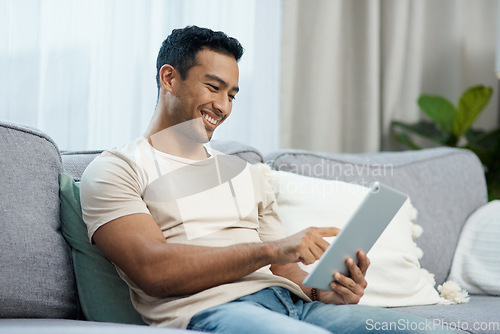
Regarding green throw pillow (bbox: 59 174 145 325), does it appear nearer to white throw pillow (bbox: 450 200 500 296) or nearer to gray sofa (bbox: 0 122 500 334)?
gray sofa (bbox: 0 122 500 334)

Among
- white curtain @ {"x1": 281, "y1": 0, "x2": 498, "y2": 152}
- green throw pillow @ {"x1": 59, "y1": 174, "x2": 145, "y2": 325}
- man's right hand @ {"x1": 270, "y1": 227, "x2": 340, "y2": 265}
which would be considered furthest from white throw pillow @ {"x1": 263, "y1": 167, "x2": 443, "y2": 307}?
white curtain @ {"x1": 281, "y1": 0, "x2": 498, "y2": 152}

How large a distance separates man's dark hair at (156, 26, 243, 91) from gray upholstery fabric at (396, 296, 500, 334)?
890 millimetres

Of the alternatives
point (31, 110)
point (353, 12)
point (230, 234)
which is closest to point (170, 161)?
point (230, 234)

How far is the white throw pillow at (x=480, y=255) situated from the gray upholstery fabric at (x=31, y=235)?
1.32 metres

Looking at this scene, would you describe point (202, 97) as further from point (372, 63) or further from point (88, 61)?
point (372, 63)

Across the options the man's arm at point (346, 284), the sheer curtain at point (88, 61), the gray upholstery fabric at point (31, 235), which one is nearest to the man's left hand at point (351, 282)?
the man's arm at point (346, 284)

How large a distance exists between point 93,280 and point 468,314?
995 millimetres

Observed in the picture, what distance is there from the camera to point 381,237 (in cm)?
170

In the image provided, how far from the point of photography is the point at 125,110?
204 centimetres

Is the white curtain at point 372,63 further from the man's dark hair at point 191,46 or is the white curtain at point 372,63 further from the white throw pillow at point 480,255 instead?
the man's dark hair at point 191,46

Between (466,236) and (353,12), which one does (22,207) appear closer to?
(466,236)

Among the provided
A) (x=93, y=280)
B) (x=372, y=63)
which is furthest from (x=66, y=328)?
(x=372, y=63)

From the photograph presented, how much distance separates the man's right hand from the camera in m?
1.15

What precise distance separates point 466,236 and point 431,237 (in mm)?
170
